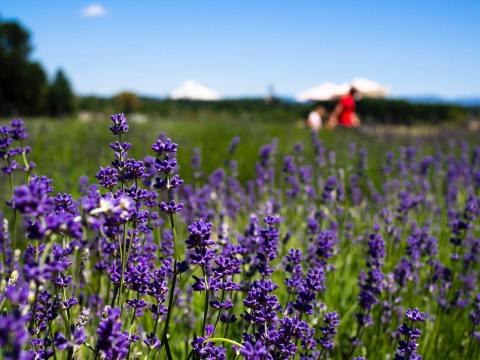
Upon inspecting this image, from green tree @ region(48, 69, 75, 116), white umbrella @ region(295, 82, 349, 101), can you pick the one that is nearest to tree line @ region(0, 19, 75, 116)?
green tree @ region(48, 69, 75, 116)

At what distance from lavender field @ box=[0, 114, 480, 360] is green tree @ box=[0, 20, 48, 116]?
39.7m

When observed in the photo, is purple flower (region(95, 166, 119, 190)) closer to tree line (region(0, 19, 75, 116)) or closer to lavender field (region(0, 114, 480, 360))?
lavender field (region(0, 114, 480, 360))

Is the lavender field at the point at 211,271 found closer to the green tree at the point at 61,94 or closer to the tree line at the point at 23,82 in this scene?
the tree line at the point at 23,82

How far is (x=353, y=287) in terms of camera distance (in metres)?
3.44

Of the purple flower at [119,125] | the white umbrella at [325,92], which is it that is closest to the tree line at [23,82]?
the white umbrella at [325,92]

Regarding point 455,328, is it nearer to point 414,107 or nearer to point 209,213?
point 209,213

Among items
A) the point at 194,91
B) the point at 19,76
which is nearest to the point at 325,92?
the point at 194,91

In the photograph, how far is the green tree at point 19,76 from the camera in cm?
4184

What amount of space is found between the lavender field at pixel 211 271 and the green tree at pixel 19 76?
130 ft

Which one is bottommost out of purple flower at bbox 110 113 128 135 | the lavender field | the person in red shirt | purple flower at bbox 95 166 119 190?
the lavender field

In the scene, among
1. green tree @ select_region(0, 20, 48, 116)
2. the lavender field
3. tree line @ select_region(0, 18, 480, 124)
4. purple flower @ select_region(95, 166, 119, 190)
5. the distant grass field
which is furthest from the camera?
green tree @ select_region(0, 20, 48, 116)

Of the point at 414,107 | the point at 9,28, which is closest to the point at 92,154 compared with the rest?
the point at 414,107

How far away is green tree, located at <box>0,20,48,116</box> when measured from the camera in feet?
137

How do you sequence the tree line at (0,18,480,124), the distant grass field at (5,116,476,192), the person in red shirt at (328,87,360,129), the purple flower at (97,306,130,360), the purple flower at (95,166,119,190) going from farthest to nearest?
the tree line at (0,18,480,124), the person in red shirt at (328,87,360,129), the distant grass field at (5,116,476,192), the purple flower at (95,166,119,190), the purple flower at (97,306,130,360)
